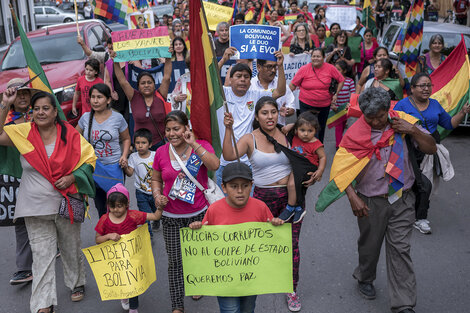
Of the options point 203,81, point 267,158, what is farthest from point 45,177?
point 267,158

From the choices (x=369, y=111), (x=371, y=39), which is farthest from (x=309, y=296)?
(x=371, y=39)

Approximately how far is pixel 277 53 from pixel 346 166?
181cm

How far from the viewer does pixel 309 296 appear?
4.75 m

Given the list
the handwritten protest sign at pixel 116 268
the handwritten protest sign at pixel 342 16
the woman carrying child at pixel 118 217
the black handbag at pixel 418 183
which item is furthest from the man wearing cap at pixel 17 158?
the handwritten protest sign at pixel 342 16

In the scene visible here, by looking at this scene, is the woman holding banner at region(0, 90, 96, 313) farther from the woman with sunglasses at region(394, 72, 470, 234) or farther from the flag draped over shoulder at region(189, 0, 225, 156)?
the woman with sunglasses at region(394, 72, 470, 234)

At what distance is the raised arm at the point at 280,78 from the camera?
17.9 feet

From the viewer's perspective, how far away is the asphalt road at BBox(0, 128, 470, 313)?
4.62 metres

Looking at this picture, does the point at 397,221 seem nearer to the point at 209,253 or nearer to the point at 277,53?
the point at 209,253

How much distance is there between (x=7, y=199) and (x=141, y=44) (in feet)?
8.68

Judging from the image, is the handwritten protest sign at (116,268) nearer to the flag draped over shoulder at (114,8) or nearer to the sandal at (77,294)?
the sandal at (77,294)

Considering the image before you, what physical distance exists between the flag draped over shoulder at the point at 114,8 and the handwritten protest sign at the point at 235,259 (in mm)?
6260

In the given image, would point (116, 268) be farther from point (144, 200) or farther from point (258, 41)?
point (258, 41)

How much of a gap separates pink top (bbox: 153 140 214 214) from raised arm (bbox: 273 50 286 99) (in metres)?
1.67

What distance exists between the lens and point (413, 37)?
25.9ft
